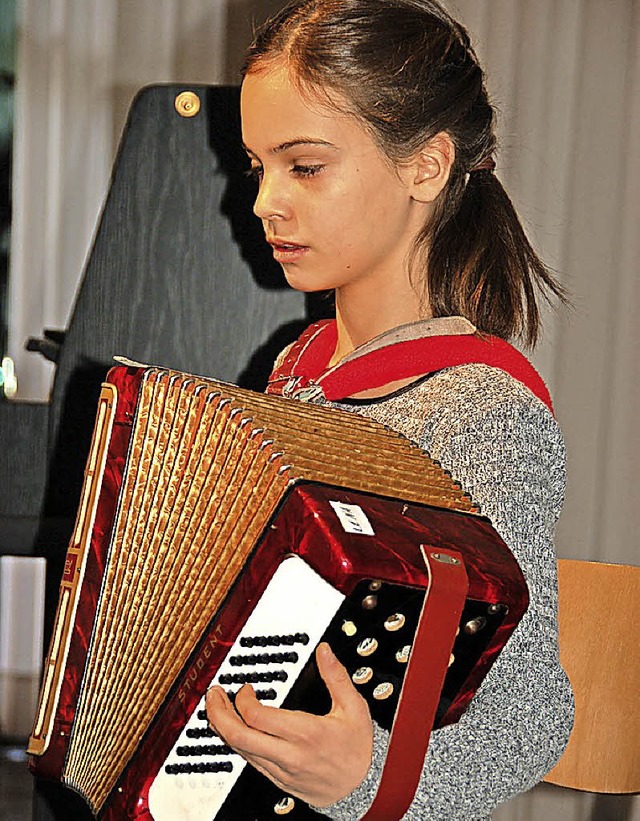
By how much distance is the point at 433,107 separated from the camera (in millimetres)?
1184

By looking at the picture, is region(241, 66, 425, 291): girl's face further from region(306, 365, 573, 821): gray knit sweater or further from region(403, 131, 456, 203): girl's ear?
region(306, 365, 573, 821): gray knit sweater

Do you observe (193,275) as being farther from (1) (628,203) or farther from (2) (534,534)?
(1) (628,203)

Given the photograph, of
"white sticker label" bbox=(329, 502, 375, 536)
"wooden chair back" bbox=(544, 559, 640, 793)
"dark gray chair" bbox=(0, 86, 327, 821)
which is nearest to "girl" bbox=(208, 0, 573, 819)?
"white sticker label" bbox=(329, 502, 375, 536)

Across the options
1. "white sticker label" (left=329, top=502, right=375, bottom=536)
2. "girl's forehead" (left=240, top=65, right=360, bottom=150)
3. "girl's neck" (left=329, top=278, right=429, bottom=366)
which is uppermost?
"girl's forehead" (left=240, top=65, right=360, bottom=150)

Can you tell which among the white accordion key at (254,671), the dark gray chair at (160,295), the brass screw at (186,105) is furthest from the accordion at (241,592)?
the brass screw at (186,105)

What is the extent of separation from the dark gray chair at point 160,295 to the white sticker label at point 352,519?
91 centimetres

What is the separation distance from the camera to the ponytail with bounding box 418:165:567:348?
47.5 inches

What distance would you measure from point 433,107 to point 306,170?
0.52ft

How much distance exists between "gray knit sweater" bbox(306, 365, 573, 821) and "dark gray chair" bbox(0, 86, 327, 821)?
702mm

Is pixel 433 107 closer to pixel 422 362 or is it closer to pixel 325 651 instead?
pixel 422 362

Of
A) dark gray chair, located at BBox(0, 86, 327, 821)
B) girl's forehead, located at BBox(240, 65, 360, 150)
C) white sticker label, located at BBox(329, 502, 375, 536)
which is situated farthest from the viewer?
dark gray chair, located at BBox(0, 86, 327, 821)

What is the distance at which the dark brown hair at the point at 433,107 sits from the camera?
3.77 feet

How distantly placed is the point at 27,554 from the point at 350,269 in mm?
745

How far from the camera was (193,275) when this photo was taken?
1729 mm
